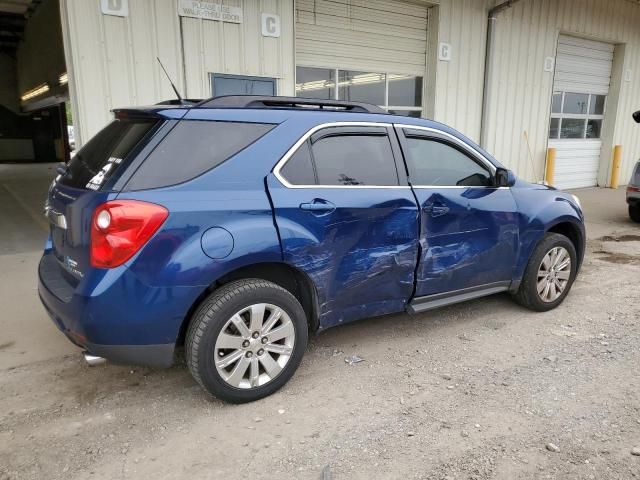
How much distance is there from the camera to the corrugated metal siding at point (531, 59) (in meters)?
10.5

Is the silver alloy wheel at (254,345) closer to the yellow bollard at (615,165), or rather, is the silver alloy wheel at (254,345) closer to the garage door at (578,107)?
the garage door at (578,107)

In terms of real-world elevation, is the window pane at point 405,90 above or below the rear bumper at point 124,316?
above

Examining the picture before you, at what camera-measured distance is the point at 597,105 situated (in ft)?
44.0

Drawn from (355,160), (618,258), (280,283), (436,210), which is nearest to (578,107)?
(618,258)

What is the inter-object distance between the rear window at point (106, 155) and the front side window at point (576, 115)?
11.4 m

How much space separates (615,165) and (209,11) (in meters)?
11.8

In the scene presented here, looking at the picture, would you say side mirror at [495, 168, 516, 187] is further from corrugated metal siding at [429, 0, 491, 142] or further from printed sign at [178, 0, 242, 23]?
corrugated metal siding at [429, 0, 491, 142]

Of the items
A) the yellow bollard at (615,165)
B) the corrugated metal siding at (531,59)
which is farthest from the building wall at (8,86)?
the yellow bollard at (615,165)

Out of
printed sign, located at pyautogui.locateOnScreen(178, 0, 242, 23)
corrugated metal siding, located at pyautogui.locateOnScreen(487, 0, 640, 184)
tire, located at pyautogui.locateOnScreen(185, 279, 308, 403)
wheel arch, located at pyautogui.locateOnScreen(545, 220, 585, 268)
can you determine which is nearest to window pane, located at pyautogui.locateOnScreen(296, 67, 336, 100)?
printed sign, located at pyautogui.locateOnScreen(178, 0, 242, 23)

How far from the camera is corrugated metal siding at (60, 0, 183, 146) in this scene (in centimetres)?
592

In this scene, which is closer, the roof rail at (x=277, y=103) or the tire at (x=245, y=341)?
the tire at (x=245, y=341)

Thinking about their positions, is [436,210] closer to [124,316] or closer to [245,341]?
[245,341]

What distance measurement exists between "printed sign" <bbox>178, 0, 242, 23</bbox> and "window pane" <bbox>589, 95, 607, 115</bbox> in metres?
10.5

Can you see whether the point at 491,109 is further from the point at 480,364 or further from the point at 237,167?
the point at 237,167
